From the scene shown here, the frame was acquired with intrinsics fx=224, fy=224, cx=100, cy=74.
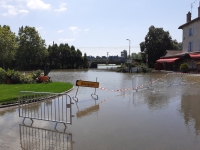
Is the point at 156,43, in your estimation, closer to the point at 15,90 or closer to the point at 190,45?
the point at 190,45

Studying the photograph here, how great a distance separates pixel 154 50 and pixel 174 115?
53.2 meters

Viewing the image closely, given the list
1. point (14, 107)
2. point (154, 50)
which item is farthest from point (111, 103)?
point (154, 50)

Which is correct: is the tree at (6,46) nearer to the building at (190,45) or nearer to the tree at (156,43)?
the tree at (156,43)

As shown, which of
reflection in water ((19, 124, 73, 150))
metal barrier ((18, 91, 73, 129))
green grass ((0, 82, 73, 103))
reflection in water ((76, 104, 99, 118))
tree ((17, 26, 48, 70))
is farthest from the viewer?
tree ((17, 26, 48, 70))

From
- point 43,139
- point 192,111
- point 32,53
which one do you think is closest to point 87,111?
point 43,139

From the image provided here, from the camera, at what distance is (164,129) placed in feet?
23.7

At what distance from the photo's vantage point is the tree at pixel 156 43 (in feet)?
197

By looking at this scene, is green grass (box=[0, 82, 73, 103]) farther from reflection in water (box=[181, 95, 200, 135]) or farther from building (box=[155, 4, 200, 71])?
building (box=[155, 4, 200, 71])

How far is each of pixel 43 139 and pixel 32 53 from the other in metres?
58.9

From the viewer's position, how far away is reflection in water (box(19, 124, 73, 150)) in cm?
591

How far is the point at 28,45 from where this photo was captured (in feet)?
202

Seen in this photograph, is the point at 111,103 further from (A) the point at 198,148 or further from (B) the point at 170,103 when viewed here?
(A) the point at 198,148

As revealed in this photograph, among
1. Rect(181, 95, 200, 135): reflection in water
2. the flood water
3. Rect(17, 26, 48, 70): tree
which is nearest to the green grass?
the flood water

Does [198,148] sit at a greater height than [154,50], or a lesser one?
lesser
